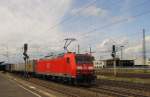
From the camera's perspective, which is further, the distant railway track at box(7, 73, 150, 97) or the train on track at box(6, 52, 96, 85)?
the train on track at box(6, 52, 96, 85)

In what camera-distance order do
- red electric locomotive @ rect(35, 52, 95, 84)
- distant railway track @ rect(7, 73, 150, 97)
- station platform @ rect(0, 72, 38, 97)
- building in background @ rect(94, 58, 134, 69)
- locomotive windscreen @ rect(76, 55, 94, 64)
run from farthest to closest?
building in background @ rect(94, 58, 134, 69) → locomotive windscreen @ rect(76, 55, 94, 64) → red electric locomotive @ rect(35, 52, 95, 84) → station platform @ rect(0, 72, 38, 97) → distant railway track @ rect(7, 73, 150, 97)

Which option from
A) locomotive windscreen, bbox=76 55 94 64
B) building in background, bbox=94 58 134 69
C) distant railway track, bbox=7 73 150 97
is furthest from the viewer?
building in background, bbox=94 58 134 69

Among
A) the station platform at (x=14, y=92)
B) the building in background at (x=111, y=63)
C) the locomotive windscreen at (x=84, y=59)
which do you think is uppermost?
the locomotive windscreen at (x=84, y=59)

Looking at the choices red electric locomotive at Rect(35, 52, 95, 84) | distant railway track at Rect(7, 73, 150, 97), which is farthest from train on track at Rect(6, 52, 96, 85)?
distant railway track at Rect(7, 73, 150, 97)

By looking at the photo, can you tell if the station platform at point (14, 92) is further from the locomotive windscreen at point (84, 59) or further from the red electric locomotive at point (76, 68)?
the locomotive windscreen at point (84, 59)

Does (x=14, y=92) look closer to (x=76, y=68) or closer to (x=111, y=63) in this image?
(x=76, y=68)

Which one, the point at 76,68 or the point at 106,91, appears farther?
the point at 76,68

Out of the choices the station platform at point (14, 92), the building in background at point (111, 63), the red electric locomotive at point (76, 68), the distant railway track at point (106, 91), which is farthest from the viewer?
the building in background at point (111, 63)

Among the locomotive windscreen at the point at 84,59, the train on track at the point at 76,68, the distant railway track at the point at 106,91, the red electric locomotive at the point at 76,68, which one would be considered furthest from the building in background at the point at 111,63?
the distant railway track at the point at 106,91

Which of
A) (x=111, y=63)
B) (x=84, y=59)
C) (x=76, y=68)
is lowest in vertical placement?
(x=111, y=63)

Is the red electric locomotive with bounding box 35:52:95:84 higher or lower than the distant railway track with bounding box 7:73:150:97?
higher

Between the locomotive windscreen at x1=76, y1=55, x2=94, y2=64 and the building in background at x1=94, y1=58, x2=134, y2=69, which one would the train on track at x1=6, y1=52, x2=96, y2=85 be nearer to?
the locomotive windscreen at x1=76, y1=55, x2=94, y2=64

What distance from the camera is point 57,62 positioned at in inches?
1490

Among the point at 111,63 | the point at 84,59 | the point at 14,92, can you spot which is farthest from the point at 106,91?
the point at 111,63
